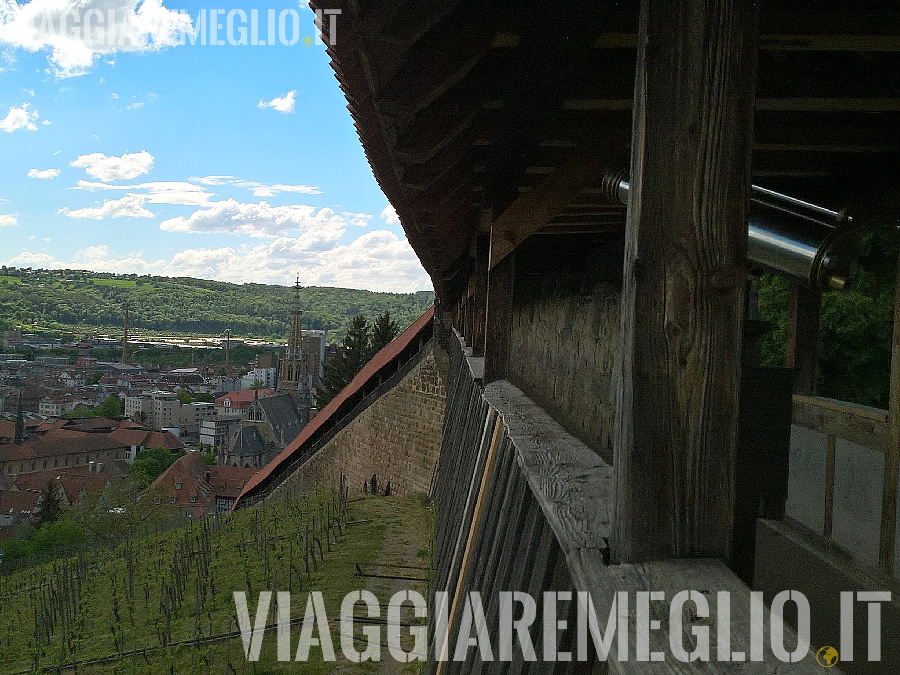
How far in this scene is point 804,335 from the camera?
6.43 m

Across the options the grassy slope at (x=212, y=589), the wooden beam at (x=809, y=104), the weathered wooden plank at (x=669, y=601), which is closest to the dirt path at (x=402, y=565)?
the grassy slope at (x=212, y=589)

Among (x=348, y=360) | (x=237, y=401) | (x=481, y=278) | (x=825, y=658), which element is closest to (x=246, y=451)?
(x=237, y=401)

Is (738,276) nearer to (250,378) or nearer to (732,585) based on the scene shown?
(732,585)

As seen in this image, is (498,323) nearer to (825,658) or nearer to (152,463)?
(825,658)

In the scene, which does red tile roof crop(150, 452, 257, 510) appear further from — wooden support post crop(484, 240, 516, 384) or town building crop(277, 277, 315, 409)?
wooden support post crop(484, 240, 516, 384)

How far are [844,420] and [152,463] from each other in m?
66.5

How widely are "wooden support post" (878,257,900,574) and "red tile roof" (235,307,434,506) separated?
42.3 feet

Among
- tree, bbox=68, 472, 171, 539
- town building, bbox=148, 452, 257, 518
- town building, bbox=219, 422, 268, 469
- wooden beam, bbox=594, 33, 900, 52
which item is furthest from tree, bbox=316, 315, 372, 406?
town building, bbox=219, 422, 268, 469

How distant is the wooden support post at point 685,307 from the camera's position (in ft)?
4.74

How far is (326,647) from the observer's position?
621 centimetres

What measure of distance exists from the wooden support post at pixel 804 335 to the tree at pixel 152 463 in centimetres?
5797

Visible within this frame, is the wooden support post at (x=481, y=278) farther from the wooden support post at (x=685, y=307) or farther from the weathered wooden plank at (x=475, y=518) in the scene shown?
the wooden support post at (x=685, y=307)

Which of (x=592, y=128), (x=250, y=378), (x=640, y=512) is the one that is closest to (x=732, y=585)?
(x=640, y=512)

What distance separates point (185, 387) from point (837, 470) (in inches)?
4376
